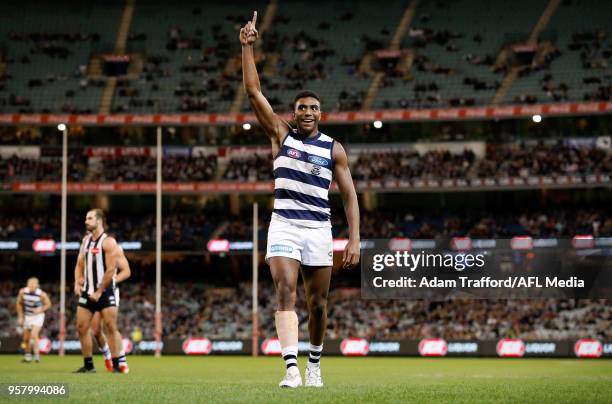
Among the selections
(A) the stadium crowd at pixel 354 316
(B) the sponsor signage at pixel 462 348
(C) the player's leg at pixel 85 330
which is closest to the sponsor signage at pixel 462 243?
(B) the sponsor signage at pixel 462 348

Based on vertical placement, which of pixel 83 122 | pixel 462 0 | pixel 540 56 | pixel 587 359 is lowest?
pixel 587 359

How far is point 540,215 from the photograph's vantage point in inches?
2069

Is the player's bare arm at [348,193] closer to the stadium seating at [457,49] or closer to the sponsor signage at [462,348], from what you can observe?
the sponsor signage at [462,348]

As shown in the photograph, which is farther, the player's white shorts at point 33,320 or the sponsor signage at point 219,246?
the sponsor signage at point 219,246

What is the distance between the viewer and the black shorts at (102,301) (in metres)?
17.6

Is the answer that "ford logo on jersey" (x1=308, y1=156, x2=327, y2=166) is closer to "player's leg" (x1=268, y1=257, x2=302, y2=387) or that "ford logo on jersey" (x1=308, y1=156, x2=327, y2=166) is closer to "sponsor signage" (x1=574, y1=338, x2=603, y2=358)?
"player's leg" (x1=268, y1=257, x2=302, y2=387)

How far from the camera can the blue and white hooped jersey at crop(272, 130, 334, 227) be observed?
10461mm

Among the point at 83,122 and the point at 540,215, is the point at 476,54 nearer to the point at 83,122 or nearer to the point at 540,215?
the point at 540,215

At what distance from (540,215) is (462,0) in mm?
16417

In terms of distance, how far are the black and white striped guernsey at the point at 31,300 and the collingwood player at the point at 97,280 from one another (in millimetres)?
12903

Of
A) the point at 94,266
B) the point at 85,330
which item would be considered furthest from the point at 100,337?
the point at 94,266

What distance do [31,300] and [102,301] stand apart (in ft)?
44.4

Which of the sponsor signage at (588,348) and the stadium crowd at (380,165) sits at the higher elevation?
the stadium crowd at (380,165)

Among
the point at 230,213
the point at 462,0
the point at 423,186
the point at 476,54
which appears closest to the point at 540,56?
the point at 476,54
